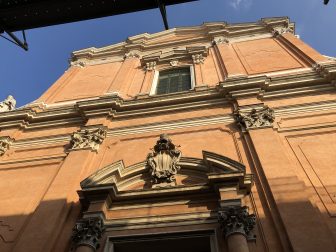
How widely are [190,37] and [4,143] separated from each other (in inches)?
417

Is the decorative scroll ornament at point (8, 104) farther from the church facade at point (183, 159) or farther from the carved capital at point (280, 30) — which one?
the carved capital at point (280, 30)

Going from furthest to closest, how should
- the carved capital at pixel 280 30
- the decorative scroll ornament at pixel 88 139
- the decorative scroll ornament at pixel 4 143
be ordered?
the carved capital at pixel 280 30 < the decorative scroll ornament at pixel 4 143 < the decorative scroll ornament at pixel 88 139

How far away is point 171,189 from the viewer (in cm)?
789

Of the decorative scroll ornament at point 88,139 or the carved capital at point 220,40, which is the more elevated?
the carved capital at point 220,40

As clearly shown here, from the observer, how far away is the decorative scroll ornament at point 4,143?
36.1 feet

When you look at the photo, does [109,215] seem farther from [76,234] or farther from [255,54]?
[255,54]

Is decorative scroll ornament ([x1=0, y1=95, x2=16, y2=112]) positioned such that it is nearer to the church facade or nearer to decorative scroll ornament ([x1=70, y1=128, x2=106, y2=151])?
the church facade

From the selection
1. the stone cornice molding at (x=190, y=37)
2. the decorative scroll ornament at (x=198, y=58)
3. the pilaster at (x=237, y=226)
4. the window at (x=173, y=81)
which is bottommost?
the pilaster at (x=237, y=226)

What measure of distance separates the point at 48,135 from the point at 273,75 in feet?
25.6

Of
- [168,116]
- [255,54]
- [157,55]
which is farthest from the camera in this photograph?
[157,55]

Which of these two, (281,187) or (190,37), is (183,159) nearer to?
(281,187)

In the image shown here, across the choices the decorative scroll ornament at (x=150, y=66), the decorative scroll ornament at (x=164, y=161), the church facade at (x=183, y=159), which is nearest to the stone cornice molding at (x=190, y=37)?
the church facade at (x=183, y=159)

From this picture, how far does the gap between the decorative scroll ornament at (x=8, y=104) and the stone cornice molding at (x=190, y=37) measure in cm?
467

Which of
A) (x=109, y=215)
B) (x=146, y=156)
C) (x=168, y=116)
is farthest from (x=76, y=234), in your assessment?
(x=168, y=116)
